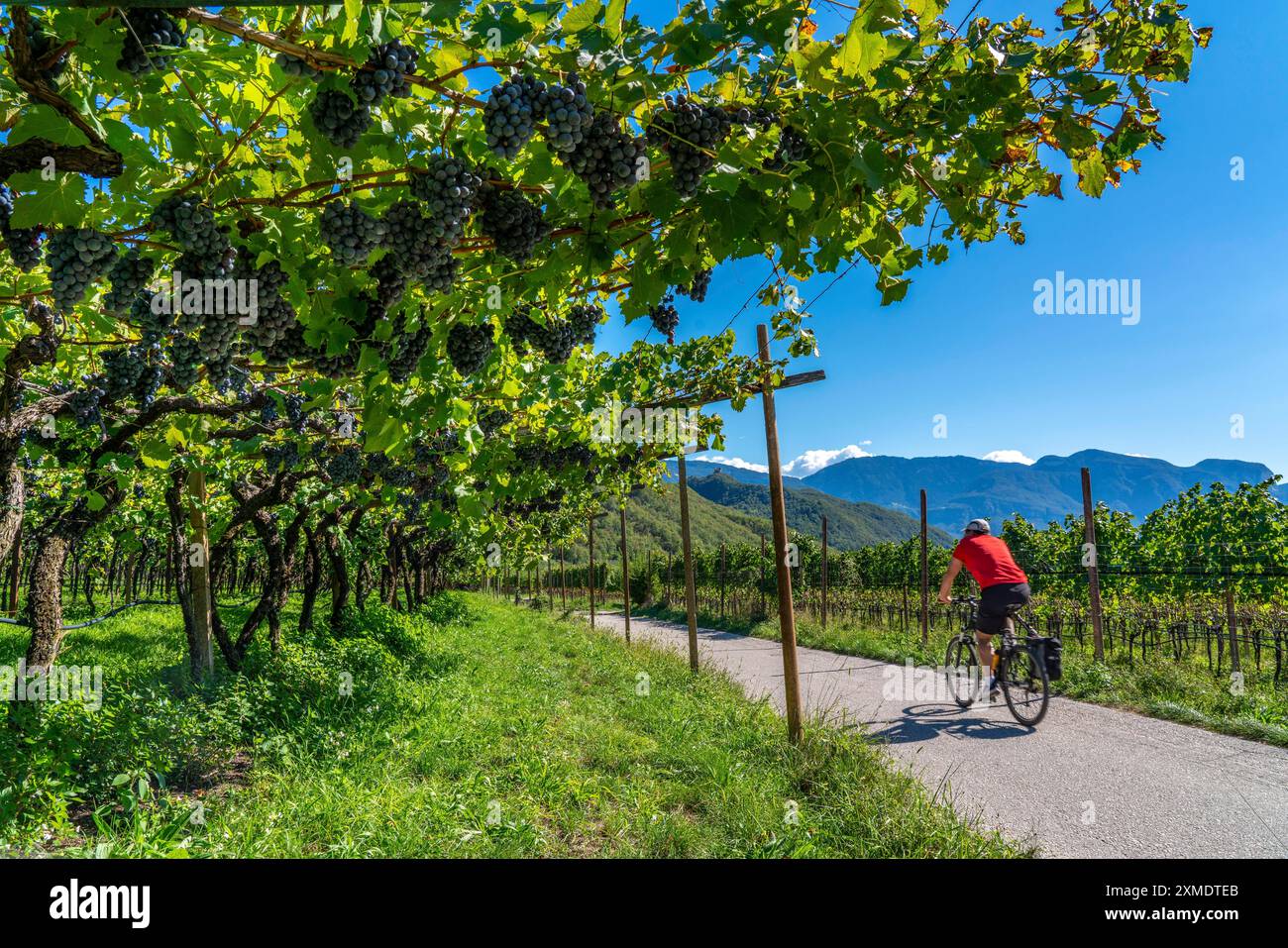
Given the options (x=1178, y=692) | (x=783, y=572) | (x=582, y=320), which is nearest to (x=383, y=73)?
(x=582, y=320)

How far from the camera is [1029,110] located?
2061mm

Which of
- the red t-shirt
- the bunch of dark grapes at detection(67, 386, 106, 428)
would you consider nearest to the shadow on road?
the red t-shirt

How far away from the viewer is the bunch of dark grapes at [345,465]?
630 centimetres

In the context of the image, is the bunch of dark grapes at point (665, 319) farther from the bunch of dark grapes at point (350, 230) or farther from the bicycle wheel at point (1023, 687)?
the bicycle wheel at point (1023, 687)

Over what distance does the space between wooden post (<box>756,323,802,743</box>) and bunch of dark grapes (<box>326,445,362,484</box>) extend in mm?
4218

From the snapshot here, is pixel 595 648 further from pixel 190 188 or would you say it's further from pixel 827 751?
pixel 190 188

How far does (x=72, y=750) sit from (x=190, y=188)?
5067 mm

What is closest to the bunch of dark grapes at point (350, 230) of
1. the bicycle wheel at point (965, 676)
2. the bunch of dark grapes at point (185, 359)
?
the bunch of dark grapes at point (185, 359)

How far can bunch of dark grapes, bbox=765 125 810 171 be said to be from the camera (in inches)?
75.4

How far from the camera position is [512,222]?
2141mm

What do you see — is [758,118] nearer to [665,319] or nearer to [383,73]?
[383,73]

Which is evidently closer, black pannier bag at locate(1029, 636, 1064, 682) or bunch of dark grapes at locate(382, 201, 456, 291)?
bunch of dark grapes at locate(382, 201, 456, 291)

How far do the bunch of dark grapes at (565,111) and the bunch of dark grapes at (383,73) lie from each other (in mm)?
368

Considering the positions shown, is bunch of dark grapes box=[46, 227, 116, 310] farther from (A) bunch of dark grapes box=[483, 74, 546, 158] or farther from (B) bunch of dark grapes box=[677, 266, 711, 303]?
(B) bunch of dark grapes box=[677, 266, 711, 303]
